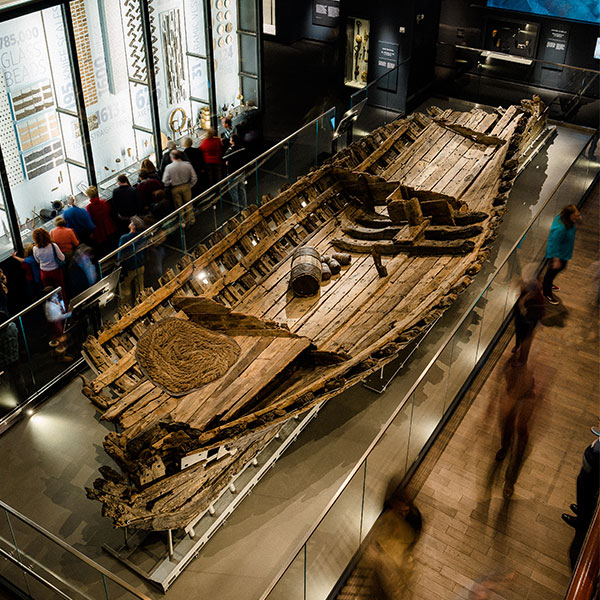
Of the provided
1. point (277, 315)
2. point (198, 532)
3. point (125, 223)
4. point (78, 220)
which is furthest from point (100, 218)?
point (198, 532)

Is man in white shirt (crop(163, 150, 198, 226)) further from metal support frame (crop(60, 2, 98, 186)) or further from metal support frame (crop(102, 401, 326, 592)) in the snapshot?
metal support frame (crop(102, 401, 326, 592))

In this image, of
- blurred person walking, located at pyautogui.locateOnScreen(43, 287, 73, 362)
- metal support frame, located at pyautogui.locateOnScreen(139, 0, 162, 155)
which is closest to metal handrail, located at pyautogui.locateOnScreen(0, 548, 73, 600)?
blurred person walking, located at pyautogui.locateOnScreen(43, 287, 73, 362)

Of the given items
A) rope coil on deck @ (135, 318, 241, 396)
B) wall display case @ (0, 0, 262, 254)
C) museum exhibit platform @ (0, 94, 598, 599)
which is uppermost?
wall display case @ (0, 0, 262, 254)

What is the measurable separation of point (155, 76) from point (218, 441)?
27.0 feet

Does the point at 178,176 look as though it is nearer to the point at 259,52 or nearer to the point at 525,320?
the point at 259,52

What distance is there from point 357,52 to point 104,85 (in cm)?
699

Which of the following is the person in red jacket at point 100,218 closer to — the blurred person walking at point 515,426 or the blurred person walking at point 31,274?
the blurred person walking at point 31,274

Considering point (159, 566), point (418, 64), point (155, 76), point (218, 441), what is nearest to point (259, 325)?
point (218, 441)

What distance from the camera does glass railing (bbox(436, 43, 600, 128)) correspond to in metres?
17.0

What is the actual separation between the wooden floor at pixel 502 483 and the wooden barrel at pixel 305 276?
8.15 feet

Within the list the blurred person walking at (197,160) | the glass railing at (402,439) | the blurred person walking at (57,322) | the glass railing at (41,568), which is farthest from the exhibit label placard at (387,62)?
the glass railing at (41,568)

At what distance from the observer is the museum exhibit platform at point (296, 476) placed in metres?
7.86

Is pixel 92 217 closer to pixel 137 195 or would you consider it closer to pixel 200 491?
pixel 137 195

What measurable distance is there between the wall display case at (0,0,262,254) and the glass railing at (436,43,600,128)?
15.7 feet
